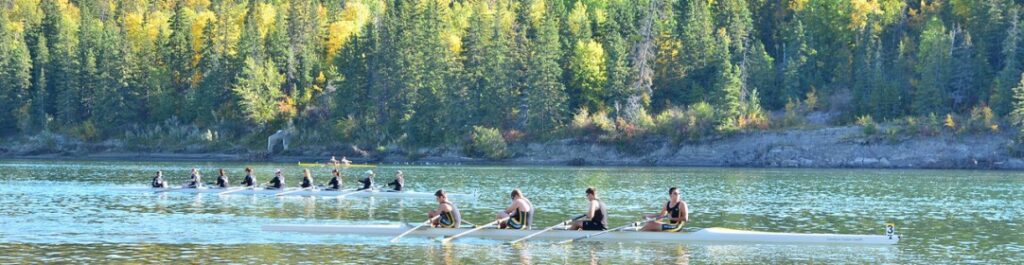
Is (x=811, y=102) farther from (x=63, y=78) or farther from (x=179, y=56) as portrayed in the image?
(x=63, y=78)

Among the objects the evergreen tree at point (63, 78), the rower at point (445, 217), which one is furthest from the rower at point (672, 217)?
the evergreen tree at point (63, 78)

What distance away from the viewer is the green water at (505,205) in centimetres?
3922

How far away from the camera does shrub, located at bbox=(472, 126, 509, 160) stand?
12656 cm

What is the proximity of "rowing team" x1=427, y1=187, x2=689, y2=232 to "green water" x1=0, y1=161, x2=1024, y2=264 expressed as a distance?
77 cm

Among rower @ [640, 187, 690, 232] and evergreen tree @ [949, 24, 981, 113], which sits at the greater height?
evergreen tree @ [949, 24, 981, 113]

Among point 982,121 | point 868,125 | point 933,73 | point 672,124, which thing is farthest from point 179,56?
point 982,121

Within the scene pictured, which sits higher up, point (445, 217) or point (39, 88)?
point (39, 88)

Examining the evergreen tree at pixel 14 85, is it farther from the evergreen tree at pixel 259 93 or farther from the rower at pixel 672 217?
the rower at pixel 672 217

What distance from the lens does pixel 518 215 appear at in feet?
143

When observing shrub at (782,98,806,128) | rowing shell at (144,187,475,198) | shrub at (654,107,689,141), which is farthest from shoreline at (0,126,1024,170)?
rowing shell at (144,187,475,198)

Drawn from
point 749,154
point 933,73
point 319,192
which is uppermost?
point 933,73

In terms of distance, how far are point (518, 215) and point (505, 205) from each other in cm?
1852

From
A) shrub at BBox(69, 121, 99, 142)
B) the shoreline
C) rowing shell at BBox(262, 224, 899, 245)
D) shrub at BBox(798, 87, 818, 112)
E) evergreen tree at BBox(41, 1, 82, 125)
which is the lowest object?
rowing shell at BBox(262, 224, 899, 245)

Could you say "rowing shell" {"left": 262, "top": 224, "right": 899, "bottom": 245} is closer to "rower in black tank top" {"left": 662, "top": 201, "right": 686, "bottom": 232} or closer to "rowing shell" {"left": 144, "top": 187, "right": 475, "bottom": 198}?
"rower in black tank top" {"left": 662, "top": 201, "right": 686, "bottom": 232}
